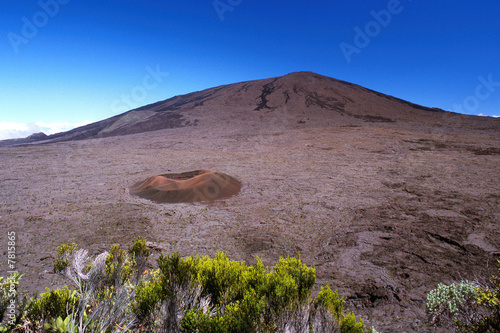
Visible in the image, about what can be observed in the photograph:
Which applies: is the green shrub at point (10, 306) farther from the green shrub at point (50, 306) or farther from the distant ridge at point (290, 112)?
the distant ridge at point (290, 112)

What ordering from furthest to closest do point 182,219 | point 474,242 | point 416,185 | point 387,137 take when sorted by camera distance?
1. point 387,137
2. point 416,185
3. point 182,219
4. point 474,242

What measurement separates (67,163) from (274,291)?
15.4 meters

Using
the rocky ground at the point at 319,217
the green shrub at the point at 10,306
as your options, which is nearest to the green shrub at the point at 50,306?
the green shrub at the point at 10,306

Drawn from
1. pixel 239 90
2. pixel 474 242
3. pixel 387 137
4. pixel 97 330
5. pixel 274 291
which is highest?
pixel 239 90

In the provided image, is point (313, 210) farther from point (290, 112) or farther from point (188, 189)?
point (290, 112)

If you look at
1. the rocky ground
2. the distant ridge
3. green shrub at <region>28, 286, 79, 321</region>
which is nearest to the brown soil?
the rocky ground

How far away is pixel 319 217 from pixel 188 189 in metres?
4.20

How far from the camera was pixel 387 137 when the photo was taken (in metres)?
18.2

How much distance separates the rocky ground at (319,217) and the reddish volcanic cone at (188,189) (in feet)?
1.43

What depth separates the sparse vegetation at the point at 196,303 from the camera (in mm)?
2045

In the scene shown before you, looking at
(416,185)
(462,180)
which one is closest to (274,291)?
(416,185)

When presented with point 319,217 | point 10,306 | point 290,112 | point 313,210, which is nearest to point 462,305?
point 319,217

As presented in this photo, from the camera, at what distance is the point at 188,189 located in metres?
8.19

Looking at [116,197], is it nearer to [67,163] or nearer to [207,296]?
[207,296]
